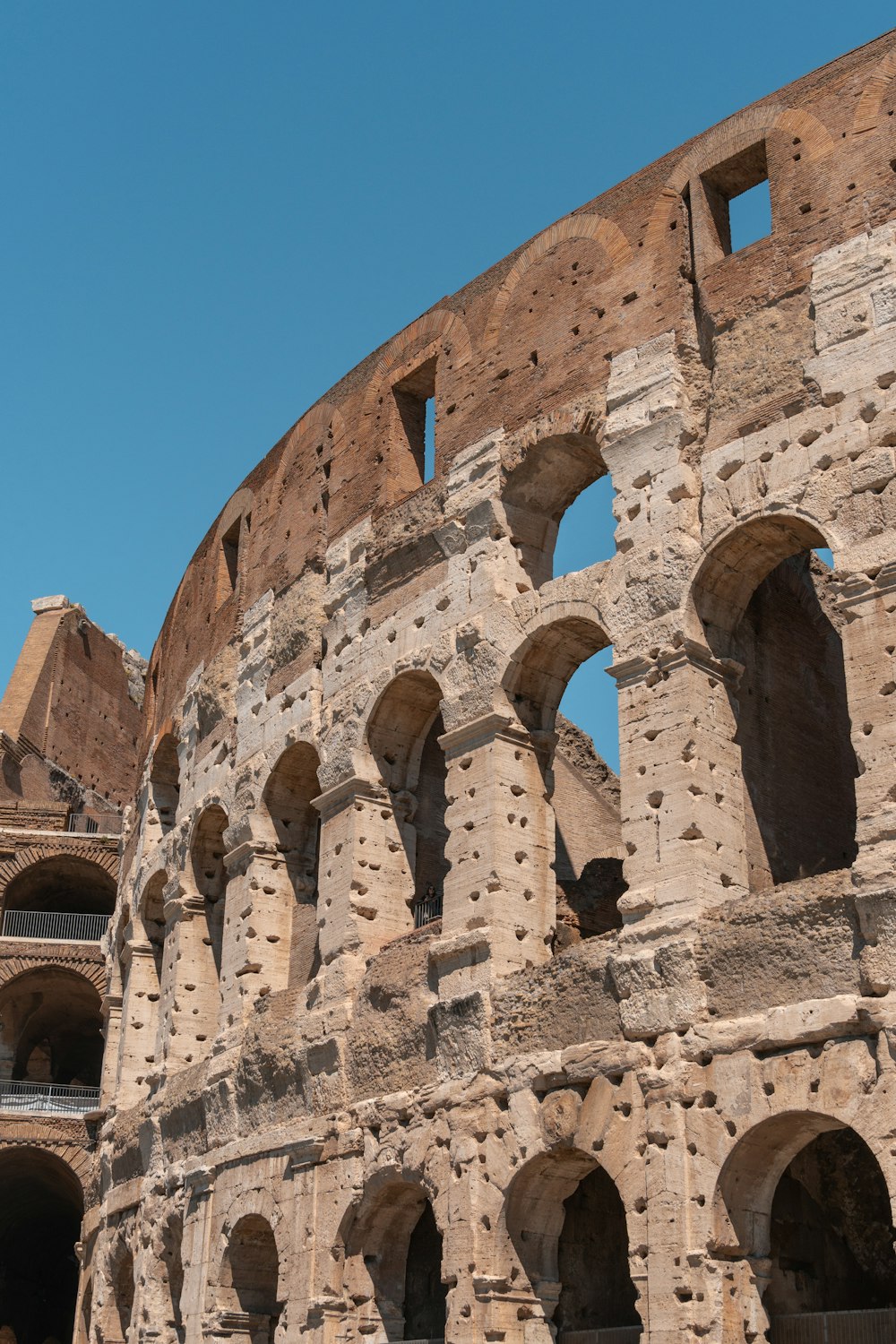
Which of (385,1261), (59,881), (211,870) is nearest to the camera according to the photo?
(385,1261)

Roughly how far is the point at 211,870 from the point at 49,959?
6.76 meters

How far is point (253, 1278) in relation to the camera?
555 inches

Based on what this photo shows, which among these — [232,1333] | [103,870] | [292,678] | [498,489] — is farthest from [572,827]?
[103,870]

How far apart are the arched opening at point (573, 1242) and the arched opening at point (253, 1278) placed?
3.46 m

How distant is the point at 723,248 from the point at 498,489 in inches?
99.4

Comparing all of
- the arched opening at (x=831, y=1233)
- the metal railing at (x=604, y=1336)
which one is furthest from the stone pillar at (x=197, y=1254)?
the arched opening at (x=831, y=1233)

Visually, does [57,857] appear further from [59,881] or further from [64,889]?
[64,889]

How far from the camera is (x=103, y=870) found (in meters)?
24.3

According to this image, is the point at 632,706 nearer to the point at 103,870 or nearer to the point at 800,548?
the point at 800,548

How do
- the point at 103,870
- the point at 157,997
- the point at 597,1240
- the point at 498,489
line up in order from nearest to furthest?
the point at 597,1240, the point at 498,489, the point at 157,997, the point at 103,870

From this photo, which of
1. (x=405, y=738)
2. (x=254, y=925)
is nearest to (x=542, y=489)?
(x=405, y=738)

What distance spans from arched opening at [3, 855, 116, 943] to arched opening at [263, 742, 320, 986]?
29.8ft

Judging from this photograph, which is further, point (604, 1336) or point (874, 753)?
point (604, 1336)

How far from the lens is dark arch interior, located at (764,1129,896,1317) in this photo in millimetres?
10852
